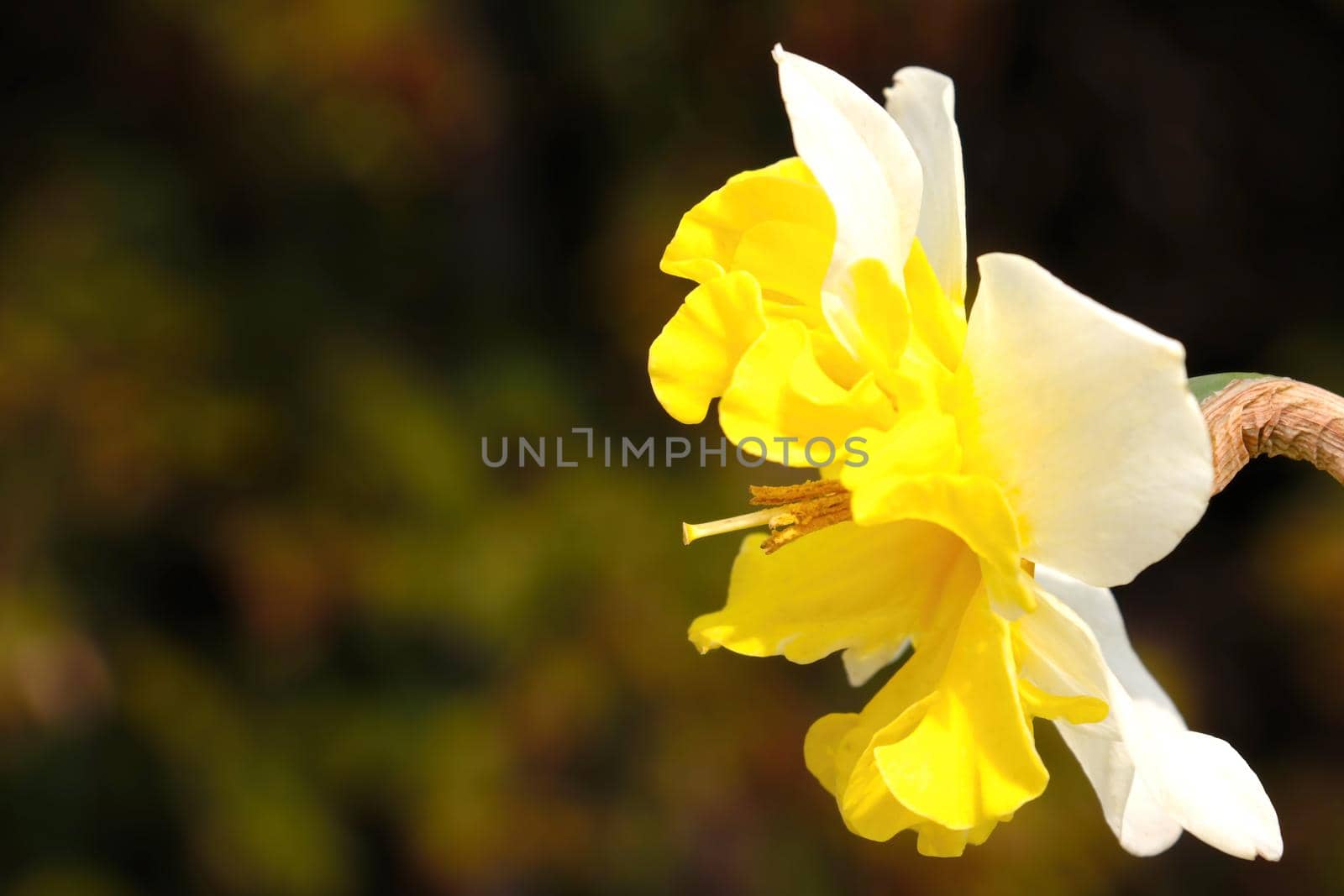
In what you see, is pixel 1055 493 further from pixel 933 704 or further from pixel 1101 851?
pixel 1101 851

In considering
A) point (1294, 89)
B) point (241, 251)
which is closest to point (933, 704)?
point (1294, 89)

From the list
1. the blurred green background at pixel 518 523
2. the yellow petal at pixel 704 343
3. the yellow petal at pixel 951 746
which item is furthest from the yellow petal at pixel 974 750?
the blurred green background at pixel 518 523

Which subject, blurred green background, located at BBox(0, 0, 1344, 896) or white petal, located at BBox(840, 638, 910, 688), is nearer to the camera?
white petal, located at BBox(840, 638, 910, 688)

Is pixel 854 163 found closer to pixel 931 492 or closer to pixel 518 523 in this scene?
pixel 931 492

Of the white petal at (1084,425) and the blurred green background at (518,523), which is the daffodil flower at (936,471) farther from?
the blurred green background at (518,523)

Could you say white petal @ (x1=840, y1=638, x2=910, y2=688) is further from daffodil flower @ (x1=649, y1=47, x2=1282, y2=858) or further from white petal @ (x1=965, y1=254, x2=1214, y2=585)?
white petal @ (x1=965, y1=254, x2=1214, y2=585)

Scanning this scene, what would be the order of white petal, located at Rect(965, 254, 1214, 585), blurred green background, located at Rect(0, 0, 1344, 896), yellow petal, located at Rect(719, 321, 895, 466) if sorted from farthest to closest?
blurred green background, located at Rect(0, 0, 1344, 896), yellow petal, located at Rect(719, 321, 895, 466), white petal, located at Rect(965, 254, 1214, 585)

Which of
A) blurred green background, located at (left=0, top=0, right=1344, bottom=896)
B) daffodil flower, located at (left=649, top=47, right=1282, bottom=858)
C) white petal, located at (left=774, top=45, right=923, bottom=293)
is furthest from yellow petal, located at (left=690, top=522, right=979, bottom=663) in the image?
blurred green background, located at (left=0, top=0, right=1344, bottom=896)
